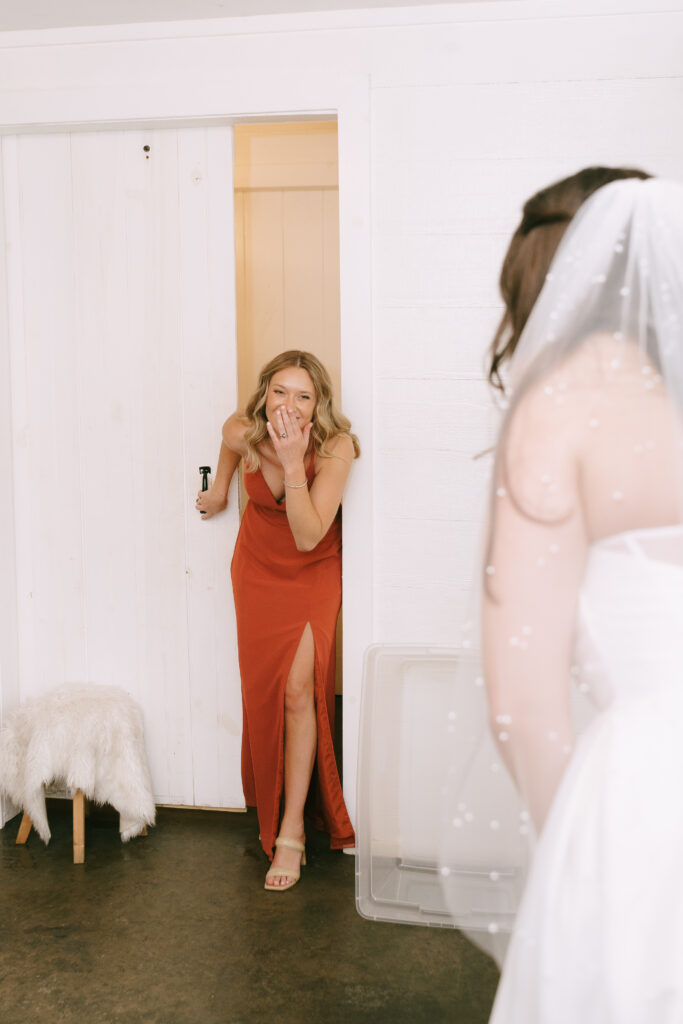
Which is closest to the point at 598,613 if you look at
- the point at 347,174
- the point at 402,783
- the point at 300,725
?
the point at 402,783

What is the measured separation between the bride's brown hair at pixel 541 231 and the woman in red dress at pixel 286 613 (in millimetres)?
1427

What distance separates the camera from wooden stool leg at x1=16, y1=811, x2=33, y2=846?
282cm

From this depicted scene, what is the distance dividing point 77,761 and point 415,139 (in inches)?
83.1

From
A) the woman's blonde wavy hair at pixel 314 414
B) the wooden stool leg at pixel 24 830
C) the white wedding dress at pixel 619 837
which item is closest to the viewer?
the white wedding dress at pixel 619 837

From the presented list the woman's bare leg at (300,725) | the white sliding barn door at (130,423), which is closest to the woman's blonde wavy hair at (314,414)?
the white sliding barn door at (130,423)

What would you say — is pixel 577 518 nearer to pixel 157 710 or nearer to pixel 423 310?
pixel 423 310

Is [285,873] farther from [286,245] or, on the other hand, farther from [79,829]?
[286,245]

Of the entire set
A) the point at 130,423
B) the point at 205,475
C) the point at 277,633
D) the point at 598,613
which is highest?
the point at 130,423

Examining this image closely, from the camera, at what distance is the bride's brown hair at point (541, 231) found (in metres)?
1.21

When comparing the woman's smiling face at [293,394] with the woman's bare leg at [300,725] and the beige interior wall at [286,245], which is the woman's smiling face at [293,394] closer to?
the woman's bare leg at [300,725]

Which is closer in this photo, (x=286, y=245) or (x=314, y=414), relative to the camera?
(x=314, y=414)

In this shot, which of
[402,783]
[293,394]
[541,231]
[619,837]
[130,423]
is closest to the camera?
[619,837]

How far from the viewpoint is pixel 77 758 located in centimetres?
274

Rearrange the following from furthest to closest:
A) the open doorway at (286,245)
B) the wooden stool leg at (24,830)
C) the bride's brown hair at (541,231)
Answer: the open doorway at (286,245), the wooden stool leg at (24,830), the bride's brown hair at (541,231)
